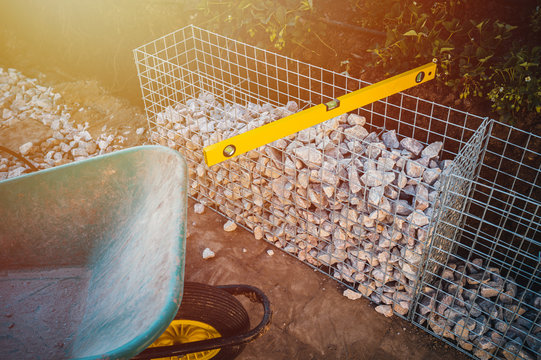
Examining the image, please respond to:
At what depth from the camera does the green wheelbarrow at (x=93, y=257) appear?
6.15 ft

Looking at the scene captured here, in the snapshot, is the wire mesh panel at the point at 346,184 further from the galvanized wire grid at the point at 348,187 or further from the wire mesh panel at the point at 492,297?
the wire mesh panel at the point at 492,297

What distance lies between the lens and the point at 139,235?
79.1 inches

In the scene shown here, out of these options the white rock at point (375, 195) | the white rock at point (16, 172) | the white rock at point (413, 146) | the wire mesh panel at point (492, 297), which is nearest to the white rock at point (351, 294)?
the wire mesh panel at point (492, 297)

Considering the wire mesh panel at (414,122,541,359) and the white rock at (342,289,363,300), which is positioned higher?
the wire mesh panel at (414,122,541,359)

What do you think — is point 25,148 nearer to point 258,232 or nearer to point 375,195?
point 258,232

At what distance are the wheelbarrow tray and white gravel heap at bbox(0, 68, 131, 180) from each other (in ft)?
5.81

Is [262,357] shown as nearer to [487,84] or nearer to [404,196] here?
[404,196]

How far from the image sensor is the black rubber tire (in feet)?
6.81

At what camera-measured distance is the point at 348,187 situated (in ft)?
8.60

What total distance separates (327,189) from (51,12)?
4.17 metres

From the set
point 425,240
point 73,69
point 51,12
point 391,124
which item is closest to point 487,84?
point 391,124

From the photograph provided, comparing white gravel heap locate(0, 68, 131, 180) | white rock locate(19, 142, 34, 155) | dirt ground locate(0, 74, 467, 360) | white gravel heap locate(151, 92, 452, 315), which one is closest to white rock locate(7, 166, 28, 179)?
white gravel heap locate(0, 68, 131, 180)

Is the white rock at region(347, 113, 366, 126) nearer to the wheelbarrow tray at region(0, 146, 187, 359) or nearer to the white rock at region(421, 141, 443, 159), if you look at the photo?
the white rock at region(421, 141, 443, 159)

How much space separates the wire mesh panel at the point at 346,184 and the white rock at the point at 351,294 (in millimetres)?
32
